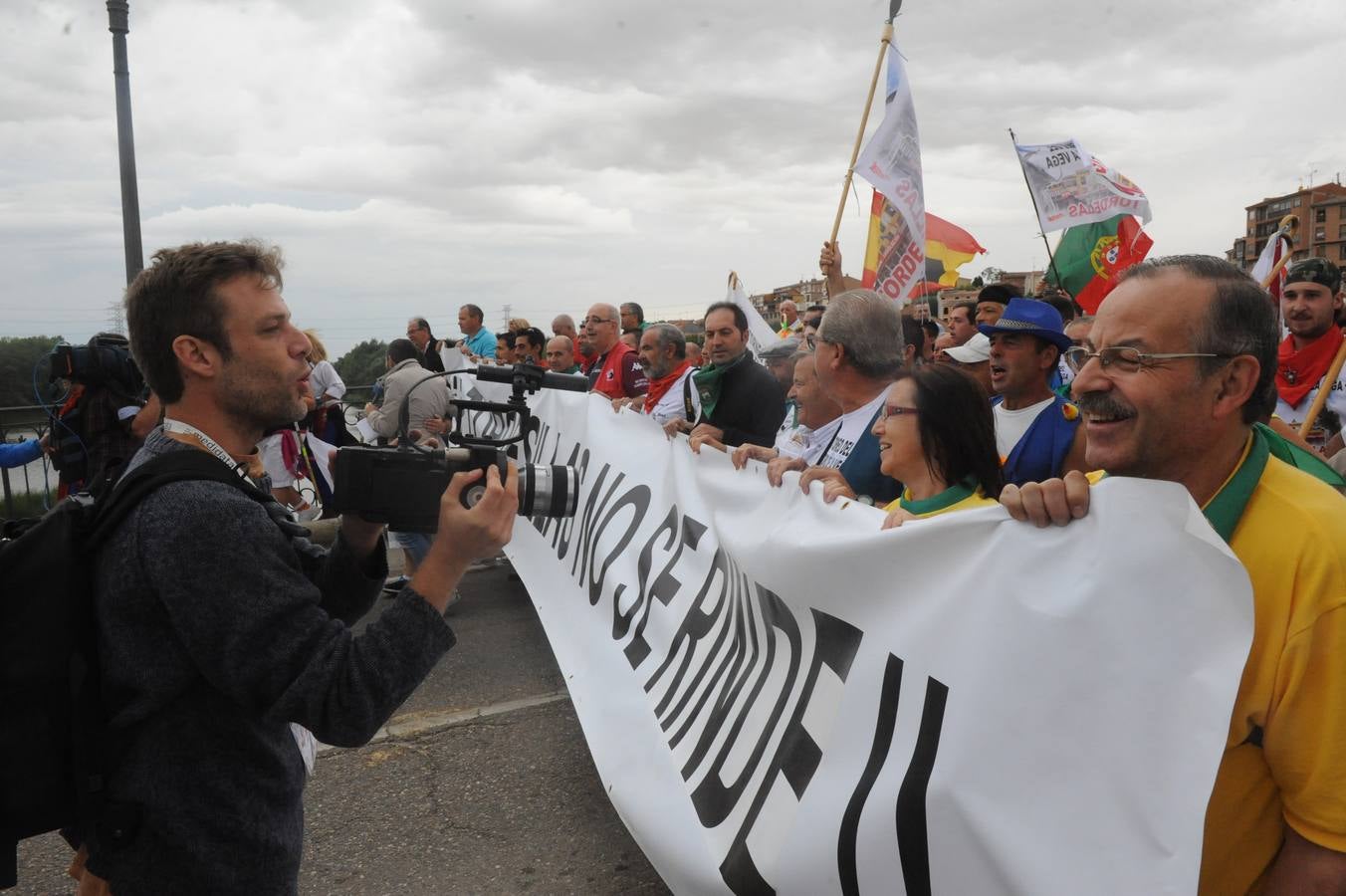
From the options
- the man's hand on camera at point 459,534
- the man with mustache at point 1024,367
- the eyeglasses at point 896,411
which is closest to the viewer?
the man's hand on camera at point 459,534

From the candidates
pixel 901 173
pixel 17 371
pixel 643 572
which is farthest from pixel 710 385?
pixel 17 371

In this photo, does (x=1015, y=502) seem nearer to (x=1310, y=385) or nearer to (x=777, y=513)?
(x=777, y=513)

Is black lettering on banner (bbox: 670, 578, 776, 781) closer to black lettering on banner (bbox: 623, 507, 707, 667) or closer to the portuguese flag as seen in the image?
black lettering on banner (bbox: 623, 507, 707, 667)

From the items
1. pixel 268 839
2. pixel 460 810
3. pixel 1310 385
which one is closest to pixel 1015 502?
pixel 268 839

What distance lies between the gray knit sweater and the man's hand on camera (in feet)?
0.13

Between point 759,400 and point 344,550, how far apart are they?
345 centimetres

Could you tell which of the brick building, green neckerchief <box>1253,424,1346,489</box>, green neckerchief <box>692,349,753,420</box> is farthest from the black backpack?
the brick building

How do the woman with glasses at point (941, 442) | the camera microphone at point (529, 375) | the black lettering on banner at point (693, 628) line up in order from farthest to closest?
the black lettering on banner at point (693, 628), the woman with glasses at point (941, 442), the camera microphone at point (529, 375)

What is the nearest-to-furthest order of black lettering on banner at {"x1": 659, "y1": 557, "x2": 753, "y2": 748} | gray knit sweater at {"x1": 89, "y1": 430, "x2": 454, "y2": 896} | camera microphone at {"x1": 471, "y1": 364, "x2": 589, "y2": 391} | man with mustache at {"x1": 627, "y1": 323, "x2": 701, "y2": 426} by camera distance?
gray knit sweater at {"x1": 89, "y1": 430, "x2": 454, "y2": 896}, camera microphone at {"x1": 471, "y1": 364, "x2": 589, "y2": 391}, black lettering on banner at {"x1": 659, "y1": 557, "x2": 753, "y2": 748}, man with mustache at {"x1": 627, "y1": 323, "x2": 701, "y2": 426}

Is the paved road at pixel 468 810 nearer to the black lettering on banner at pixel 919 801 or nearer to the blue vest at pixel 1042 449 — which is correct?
the black lettering on banner at pixel 919 801

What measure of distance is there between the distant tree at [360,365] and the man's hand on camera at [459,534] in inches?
550

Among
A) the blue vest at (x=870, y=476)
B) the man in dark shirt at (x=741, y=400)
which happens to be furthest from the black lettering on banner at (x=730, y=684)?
the man in dark shirt at (x=741, y=400)

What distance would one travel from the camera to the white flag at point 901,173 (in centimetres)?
632

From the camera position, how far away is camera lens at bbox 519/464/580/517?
1.82 m
